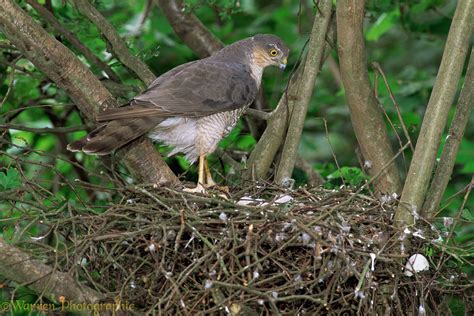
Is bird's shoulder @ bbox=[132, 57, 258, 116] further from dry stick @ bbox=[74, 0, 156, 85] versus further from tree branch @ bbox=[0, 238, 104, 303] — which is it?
tree branch @ bbox=[0, 238, 104, 303]

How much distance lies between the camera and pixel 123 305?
4070 millimetres

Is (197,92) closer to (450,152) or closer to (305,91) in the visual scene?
(305,91)

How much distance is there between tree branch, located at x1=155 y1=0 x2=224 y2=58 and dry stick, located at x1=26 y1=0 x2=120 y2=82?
0.72 metres

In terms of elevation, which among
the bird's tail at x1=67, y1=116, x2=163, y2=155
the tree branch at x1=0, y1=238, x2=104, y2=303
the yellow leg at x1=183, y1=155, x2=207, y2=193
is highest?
the bird's tail at x1=67, y1=116, x2=163, y2=155

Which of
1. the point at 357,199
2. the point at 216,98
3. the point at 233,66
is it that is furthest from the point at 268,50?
the point at 357,199

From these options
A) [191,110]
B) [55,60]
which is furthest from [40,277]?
[191,110]

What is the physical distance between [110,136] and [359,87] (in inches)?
59.6

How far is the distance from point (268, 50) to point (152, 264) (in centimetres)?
234

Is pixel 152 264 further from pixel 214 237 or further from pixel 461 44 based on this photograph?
pixel 461 44

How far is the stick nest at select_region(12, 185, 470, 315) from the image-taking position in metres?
4.02

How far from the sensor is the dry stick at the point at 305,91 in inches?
208

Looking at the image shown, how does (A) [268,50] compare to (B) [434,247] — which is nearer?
(B) [434,247]

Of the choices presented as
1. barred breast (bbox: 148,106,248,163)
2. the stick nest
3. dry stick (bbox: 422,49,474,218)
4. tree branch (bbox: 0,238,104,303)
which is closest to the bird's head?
barred breast (bbox: 148,106,248,163)
